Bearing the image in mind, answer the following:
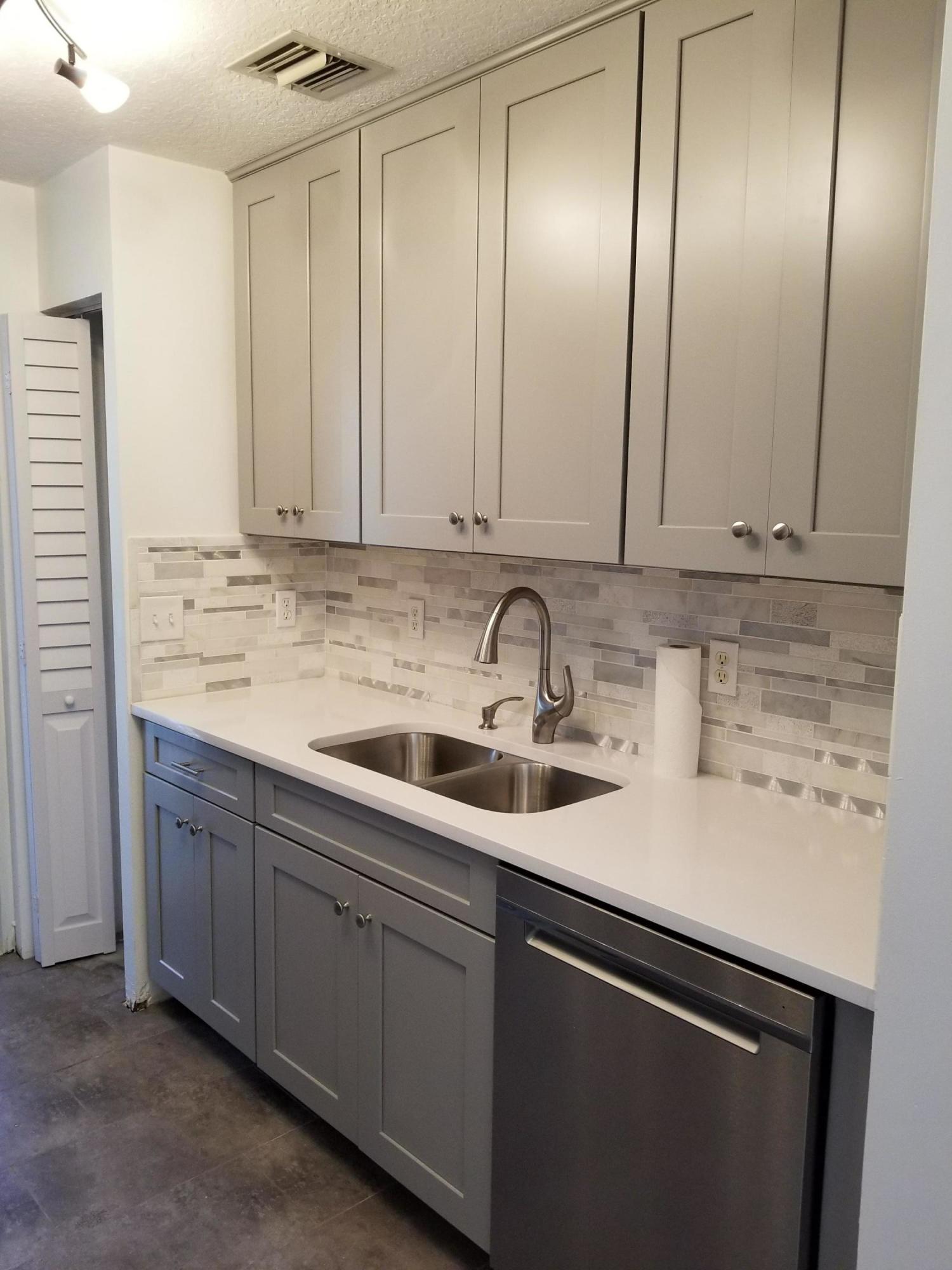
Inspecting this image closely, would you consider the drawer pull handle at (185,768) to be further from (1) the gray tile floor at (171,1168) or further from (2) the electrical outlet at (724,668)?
(2) the electrical outlet at (724,668)

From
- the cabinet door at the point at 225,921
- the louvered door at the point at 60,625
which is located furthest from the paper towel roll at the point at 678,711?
the louvered door at the point at 60,625

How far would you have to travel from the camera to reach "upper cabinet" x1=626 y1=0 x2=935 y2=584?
56.0 inches

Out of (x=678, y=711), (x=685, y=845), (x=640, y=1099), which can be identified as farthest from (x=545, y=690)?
(x=640, y=1099)

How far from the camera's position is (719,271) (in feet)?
5.40

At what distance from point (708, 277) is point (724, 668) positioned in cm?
78

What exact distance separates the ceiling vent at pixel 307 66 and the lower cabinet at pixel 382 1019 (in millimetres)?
1671

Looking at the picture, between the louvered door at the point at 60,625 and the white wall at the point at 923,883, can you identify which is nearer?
the white wall at the point at 923,883

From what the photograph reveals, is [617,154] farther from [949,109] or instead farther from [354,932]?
[354,932]

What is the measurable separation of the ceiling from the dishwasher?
159cm

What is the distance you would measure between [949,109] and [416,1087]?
1.81m

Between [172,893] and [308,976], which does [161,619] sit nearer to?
[172,893]

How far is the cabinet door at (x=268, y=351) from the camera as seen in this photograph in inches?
104

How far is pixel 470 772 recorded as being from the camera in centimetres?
222

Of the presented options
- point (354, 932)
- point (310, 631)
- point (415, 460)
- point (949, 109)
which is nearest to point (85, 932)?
point (310, 631)
